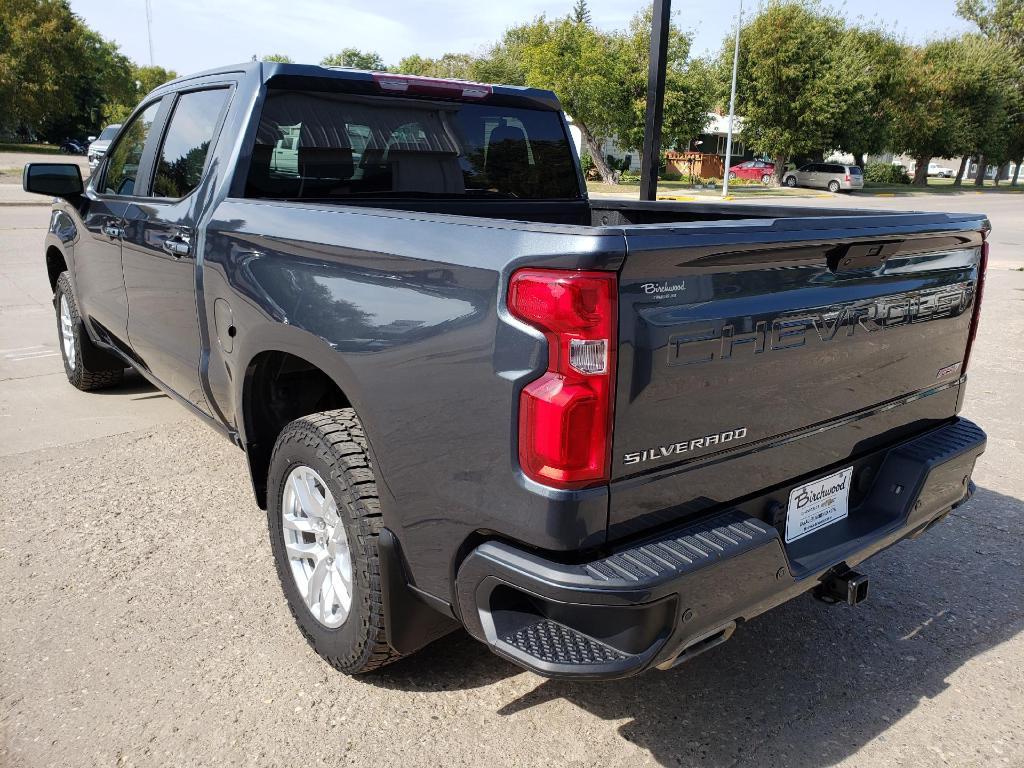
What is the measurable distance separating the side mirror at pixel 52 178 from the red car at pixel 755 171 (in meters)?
49.1

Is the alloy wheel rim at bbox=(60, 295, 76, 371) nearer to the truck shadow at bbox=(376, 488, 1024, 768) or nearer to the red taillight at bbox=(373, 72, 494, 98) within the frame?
the red taillight at bbox=(373, 72, 494, 98)

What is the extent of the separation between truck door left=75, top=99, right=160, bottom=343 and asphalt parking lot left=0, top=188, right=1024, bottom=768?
1.03 m

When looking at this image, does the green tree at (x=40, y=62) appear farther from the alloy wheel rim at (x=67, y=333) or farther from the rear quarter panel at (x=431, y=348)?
the rear quarter panel at (x=431, y=348)

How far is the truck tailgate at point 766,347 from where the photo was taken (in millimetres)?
1984

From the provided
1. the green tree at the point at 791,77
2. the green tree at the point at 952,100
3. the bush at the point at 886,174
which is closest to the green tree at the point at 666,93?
the green tree at the point at 791,77

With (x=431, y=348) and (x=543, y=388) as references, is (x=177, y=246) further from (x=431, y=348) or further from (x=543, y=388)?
(x=543, y=388)

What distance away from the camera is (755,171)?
5134 cm

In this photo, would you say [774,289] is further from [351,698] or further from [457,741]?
[351,698]

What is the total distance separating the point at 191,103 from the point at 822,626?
3529mm

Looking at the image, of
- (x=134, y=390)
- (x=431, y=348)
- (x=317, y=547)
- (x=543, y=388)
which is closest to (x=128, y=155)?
(x=134, y=390)

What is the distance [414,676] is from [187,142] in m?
2.56

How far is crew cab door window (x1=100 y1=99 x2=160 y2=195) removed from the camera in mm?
4320

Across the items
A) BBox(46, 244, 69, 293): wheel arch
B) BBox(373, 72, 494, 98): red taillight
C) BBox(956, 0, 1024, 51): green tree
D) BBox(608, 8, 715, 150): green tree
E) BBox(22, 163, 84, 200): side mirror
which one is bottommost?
BBox(46, 244, 69, 293): wheel arch

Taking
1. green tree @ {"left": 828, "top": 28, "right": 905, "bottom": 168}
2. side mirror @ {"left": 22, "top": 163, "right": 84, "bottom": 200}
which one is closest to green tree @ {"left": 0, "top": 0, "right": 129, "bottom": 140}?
green tree @ {"left": 828, "top": 28, "right": 905, "bottom": 168}
